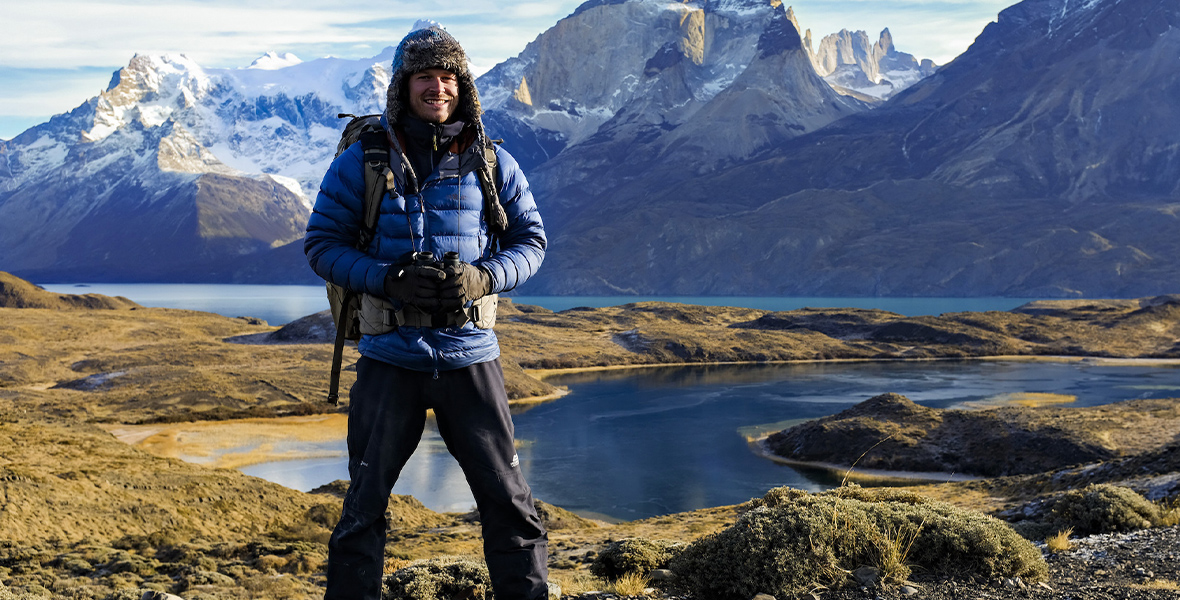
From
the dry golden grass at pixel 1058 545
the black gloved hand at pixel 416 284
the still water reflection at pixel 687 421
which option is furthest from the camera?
the still water reflection at pixel 687 421

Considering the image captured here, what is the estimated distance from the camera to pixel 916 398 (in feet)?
147

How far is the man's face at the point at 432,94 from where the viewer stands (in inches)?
154

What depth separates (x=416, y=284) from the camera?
354 centimetres

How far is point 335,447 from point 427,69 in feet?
100

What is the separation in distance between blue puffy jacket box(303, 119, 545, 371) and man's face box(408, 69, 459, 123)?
19 cm

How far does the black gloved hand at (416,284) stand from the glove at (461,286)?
0.03 m

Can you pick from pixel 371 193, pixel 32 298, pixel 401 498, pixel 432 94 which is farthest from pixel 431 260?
pixel 32 298

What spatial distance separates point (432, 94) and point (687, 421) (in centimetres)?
3685

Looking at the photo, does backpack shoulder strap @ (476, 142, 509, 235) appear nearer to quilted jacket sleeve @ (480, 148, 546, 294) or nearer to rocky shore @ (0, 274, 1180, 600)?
quilted jacket sleeve @ (480, 148, 546, 294)

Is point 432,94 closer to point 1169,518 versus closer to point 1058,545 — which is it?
point 1058,545

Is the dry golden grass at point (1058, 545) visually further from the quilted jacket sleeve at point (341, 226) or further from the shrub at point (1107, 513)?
the quilted jacket sleeve at point (341, 226)

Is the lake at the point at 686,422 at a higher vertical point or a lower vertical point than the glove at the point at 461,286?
lower

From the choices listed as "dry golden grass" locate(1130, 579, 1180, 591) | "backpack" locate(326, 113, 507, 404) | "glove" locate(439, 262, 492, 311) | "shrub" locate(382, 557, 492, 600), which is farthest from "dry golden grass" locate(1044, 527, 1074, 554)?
"glove" locate(439, 262, 492, 311)

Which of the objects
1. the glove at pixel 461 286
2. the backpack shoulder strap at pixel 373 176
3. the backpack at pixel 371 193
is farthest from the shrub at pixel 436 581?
the backpack shoulder strap at pixel 373 176
